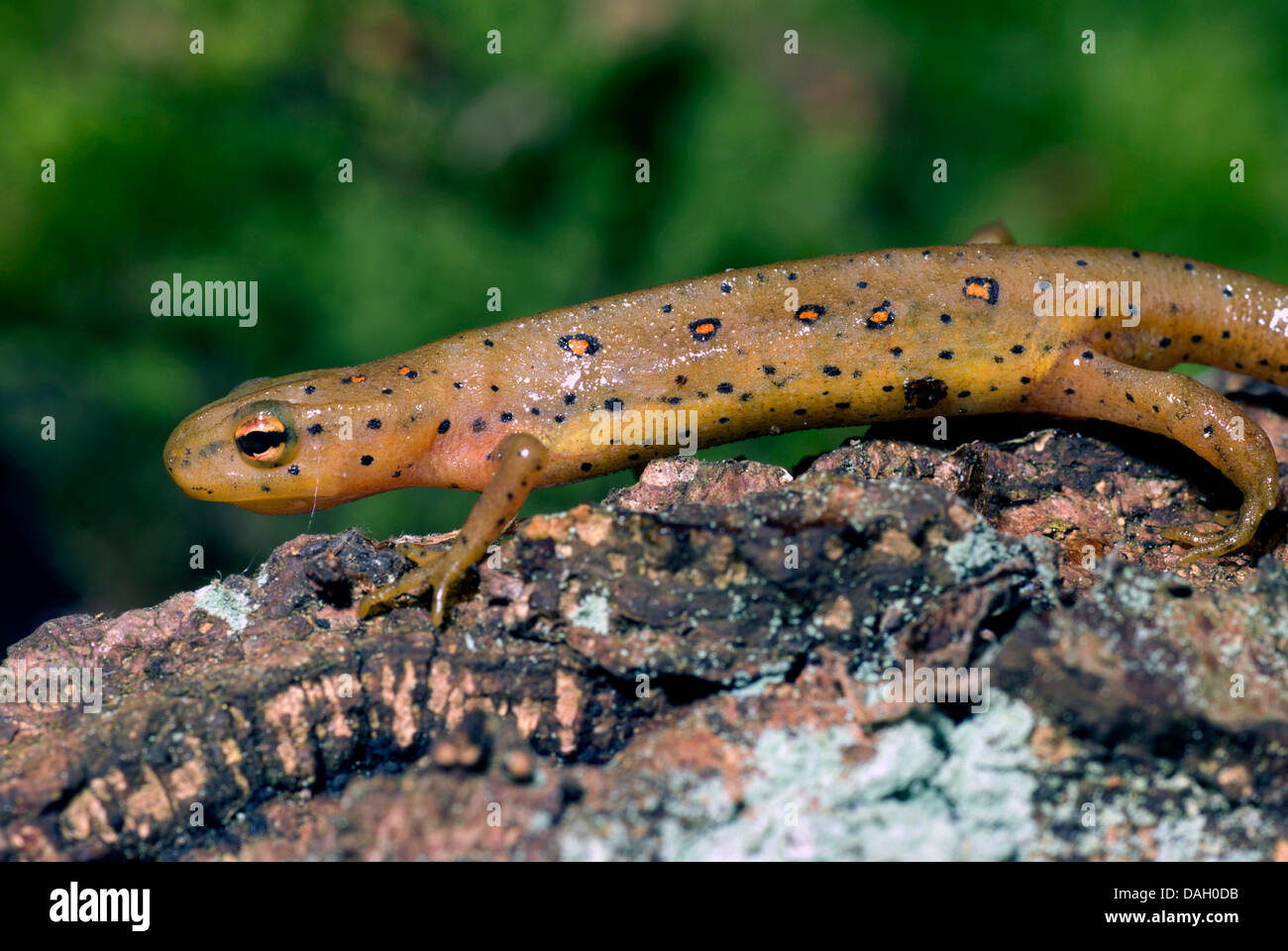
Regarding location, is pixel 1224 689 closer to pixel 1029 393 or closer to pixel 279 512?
pixel 1029 393

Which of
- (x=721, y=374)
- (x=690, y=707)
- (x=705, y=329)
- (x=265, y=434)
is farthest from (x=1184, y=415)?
(x=265, y=434)

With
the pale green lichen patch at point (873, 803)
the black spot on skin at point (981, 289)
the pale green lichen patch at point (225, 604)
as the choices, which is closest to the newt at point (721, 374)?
the black spot on skin at point (981, 289)

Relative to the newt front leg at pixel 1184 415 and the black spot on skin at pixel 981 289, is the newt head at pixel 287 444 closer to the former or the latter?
the black spot on skin at pixel 981 289

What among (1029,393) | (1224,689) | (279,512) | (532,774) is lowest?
(532,774)

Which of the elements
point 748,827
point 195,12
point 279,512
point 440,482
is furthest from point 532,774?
point 195,12

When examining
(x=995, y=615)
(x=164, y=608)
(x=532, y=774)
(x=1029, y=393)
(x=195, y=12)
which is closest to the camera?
(x=532, y=774)

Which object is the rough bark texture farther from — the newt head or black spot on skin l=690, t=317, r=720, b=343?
black spot on skin l=690, t=317, r=720, b=343
